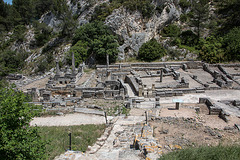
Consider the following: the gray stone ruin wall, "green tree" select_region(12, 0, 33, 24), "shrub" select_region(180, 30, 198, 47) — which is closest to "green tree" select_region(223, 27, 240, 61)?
the gray stone ruin wall

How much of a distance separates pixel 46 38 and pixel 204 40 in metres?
34.6

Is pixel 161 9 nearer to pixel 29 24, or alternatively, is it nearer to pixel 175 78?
pixel 175 78

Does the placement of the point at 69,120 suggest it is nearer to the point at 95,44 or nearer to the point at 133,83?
the point at 133,83

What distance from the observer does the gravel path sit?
1331 cm

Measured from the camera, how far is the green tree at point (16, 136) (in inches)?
253

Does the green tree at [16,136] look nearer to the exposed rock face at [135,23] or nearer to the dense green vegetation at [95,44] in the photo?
the dense green vegetation at [95,44]

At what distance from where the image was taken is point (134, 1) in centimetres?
3638

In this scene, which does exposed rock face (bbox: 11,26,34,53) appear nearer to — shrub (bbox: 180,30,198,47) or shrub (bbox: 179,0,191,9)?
shrub (bbox: 180,30,198,47)

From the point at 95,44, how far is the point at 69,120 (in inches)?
841

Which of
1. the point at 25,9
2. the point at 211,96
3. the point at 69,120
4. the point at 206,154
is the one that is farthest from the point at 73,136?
the point at 25,9

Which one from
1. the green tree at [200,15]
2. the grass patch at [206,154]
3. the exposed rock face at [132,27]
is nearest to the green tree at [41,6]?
the exposed rock face at [132,27]

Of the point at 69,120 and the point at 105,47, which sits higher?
the point at 105,47

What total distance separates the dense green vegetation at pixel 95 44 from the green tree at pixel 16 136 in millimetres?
26029

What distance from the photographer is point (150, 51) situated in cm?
3381
